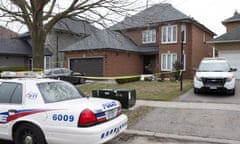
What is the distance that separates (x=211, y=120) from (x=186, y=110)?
57.6 inches

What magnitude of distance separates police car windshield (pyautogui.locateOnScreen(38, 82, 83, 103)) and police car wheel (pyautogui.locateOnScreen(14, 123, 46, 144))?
0.63 m

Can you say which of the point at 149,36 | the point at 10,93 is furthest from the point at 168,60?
the point at 10,93

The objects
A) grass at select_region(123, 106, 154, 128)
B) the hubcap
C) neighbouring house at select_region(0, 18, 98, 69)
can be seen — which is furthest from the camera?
neighbouring house at select_region(0, 18, 98, 69)

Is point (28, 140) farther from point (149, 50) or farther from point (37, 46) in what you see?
point (149, 50)

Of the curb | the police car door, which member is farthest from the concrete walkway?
the police car door

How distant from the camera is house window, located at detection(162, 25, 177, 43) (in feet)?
80.0

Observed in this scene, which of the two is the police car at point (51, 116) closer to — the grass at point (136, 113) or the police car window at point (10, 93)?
the police car window at point (10, 93)

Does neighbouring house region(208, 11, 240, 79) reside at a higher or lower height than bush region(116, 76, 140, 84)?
higher

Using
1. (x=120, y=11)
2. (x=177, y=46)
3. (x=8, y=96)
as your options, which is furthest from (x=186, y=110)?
(x=177, y=46)

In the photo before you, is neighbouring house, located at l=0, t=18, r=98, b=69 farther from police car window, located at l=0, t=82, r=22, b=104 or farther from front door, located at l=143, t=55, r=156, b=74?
police car window, located at l=0, t=82, r=22, b=104

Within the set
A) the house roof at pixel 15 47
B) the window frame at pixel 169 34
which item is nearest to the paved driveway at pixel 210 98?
the window frame at pixel 169 34

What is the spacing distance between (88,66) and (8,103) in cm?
1982

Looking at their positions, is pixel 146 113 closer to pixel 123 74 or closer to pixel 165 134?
pixel 165 134

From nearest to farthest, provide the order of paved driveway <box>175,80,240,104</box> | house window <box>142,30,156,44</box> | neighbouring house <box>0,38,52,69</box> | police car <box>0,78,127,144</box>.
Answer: police car <box>0,78,127,144</box>
paved driveway <box>175,80,240,104</box>
house window <box>142,30,156,44</box>
neighbouring house <box>0,38,52,69</box>
